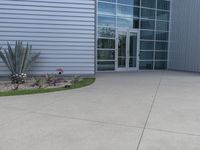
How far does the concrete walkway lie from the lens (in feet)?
10.8

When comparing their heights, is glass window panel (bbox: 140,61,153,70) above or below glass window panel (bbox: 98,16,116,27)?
below

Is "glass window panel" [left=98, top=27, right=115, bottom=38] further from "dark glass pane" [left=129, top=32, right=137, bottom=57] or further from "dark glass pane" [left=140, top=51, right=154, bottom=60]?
"dark glass pane" [left=140, top=51, right=154, bottom=60]

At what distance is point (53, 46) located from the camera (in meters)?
10.1

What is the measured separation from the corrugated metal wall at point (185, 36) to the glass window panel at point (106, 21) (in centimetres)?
492

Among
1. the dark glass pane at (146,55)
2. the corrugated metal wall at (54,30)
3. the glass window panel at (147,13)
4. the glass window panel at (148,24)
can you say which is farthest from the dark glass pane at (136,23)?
the corrugated metal wall at (54,30)

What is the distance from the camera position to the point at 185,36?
1523 centimetres

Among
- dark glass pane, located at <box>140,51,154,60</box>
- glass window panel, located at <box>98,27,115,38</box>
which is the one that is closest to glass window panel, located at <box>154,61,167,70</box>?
dark glass pane, located at <box>140,51,154,60</box>

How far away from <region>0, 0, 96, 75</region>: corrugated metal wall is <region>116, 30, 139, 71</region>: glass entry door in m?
4.65

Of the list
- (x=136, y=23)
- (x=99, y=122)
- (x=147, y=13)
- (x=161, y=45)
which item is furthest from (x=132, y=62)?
(x=99, y=122)

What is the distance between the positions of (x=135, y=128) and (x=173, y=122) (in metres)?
0.89

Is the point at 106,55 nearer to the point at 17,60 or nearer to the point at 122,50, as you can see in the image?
the point at 122,50

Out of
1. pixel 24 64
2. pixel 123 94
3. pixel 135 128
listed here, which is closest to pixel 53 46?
pixel 24 64

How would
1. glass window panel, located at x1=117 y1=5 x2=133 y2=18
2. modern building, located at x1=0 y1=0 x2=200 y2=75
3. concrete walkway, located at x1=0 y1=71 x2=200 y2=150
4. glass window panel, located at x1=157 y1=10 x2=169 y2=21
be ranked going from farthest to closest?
glass window panel, located at x1=157 y1=10 x2=169 y2=21 → glass window panel, located at x1=117 y1=5 x2=133 y2=18 → modern building, located at x1=0 y1=0 x2=200 y2=75 → concrete walkway, located at x1=0 y1=71 x2=200 y2=150

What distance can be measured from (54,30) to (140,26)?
759cm
